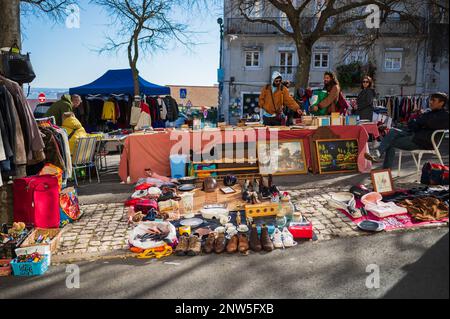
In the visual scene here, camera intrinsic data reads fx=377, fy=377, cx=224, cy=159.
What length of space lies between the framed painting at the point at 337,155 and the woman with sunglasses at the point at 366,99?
6.10 ft

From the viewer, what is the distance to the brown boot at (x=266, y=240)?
392 cm

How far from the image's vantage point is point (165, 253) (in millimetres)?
3943

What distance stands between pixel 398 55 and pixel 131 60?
16.9 metres

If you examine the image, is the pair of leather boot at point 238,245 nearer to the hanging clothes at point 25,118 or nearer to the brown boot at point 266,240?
the brown boot at point 266,240

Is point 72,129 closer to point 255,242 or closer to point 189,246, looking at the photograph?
point 189,246

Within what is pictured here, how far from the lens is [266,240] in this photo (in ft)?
13.2

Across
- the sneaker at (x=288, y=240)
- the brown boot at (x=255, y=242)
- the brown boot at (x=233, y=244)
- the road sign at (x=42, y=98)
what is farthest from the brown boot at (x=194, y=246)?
the road sign at (x=42, y=98)

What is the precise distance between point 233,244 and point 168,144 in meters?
3.51

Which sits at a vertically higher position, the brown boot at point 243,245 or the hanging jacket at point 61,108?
the hanging jacket at point 61,108

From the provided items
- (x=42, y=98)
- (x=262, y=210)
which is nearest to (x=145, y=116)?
(x=42, y=98)

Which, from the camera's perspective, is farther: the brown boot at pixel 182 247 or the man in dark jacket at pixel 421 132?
the man in dark jacket at pixel 421 132

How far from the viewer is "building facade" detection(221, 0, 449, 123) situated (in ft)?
77.4

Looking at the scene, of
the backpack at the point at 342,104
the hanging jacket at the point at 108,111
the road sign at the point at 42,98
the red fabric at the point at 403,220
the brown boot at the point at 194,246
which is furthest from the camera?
the road sign at the point at 42,98

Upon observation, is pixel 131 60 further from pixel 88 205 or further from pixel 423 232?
pixel 423 232
